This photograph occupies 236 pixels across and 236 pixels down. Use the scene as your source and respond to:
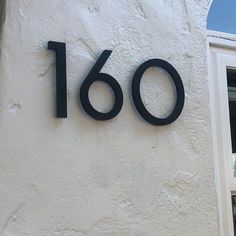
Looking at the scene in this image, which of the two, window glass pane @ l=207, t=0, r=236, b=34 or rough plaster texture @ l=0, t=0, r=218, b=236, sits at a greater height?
window glass pane @ l=207, t=0, r=236, b=34

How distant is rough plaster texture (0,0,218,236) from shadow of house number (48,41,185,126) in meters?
0.03

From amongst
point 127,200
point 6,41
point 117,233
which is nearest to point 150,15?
point 6,41

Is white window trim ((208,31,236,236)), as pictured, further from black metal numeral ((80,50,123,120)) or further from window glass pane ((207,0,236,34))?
black metal numeral ((80,50,123,120))

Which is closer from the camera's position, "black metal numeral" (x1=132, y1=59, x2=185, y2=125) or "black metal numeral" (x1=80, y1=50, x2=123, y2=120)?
"black metal numeral" (x1=80, y1=50, x2=123, y2=120)

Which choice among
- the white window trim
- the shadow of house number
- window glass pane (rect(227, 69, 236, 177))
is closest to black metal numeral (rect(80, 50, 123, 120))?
the shadow of house number

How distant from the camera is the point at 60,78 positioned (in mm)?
2092

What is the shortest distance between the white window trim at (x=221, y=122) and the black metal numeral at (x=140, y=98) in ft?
0.77

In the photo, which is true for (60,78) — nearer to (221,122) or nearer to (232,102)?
(221,122)

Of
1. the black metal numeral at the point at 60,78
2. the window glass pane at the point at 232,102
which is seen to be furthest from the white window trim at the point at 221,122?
A: the black metal numeral at the point at 60,78

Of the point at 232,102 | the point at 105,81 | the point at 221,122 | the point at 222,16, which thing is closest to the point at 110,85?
the point at 105,81

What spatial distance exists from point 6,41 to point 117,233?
37.9 inches

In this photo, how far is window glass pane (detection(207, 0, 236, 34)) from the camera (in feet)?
9.00

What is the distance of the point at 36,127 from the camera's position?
2051mm

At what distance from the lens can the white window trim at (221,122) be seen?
97.5 inches
